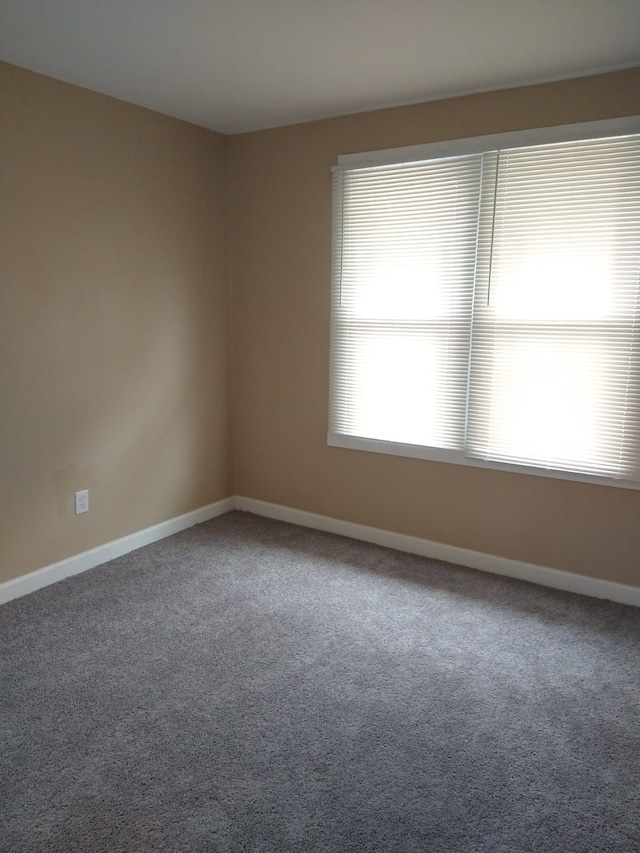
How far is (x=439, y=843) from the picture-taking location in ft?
5.32

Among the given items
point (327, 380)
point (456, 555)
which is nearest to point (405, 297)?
point (327, 380)

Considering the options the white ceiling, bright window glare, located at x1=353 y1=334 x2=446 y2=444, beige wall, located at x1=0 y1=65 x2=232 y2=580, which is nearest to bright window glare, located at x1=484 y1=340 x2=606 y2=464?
bright window glare, located at x1=353 y1=334 x2=446 y2=444

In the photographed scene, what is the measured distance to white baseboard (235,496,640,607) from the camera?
118 inches

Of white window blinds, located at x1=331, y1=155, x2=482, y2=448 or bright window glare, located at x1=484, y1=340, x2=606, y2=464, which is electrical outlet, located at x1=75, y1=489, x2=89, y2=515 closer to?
white window blinds, located at x1=331, y1=155, x2=482, y2=448

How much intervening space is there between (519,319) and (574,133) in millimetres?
861

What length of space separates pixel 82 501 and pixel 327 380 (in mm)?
1561

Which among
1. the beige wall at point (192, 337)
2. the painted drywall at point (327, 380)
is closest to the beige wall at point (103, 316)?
the beige wall at point (192, 337)

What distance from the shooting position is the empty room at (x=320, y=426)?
1883mm

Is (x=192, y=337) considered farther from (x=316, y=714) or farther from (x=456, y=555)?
(x=316, y=714)

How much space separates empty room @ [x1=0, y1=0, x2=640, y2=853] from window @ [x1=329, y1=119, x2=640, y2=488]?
15 millimetres

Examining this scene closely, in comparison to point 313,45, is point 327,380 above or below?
below

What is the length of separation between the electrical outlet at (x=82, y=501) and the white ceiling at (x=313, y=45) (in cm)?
203

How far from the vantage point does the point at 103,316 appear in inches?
127

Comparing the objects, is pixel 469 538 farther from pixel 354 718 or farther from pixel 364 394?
pixel 354 718
